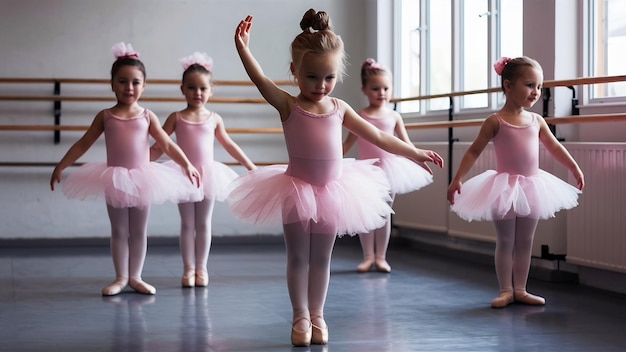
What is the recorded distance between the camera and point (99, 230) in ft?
22.2

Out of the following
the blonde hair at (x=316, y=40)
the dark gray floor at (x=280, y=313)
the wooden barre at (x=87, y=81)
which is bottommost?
the dark gray floor at (x=280, y=313)

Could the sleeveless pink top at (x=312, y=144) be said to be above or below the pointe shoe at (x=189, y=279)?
above

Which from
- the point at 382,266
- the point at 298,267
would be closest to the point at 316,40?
the point at 298,267

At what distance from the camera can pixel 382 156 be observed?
5.14 meters

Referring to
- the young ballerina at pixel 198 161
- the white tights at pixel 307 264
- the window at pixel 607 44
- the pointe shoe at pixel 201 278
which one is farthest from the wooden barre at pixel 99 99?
the white tights at pixel 307 264

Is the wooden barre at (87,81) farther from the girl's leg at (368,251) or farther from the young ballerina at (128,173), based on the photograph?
the young ballerina at (128,173)

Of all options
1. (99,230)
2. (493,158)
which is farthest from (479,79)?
(99,230)

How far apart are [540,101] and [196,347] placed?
265 cm

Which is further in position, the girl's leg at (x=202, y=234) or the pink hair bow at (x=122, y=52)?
the girl's leg at (x=202, y=234)

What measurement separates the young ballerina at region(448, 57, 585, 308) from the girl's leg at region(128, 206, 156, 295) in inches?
58.7

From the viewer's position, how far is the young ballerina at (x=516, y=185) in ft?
12.6

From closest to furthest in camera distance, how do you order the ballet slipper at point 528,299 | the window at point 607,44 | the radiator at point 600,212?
the ballet slipper at point 528,299, the radiator at point 600,212, the window at point 607,44

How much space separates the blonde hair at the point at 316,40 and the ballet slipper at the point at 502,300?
135cm

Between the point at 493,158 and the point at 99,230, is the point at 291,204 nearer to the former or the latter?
the point at 493,158
